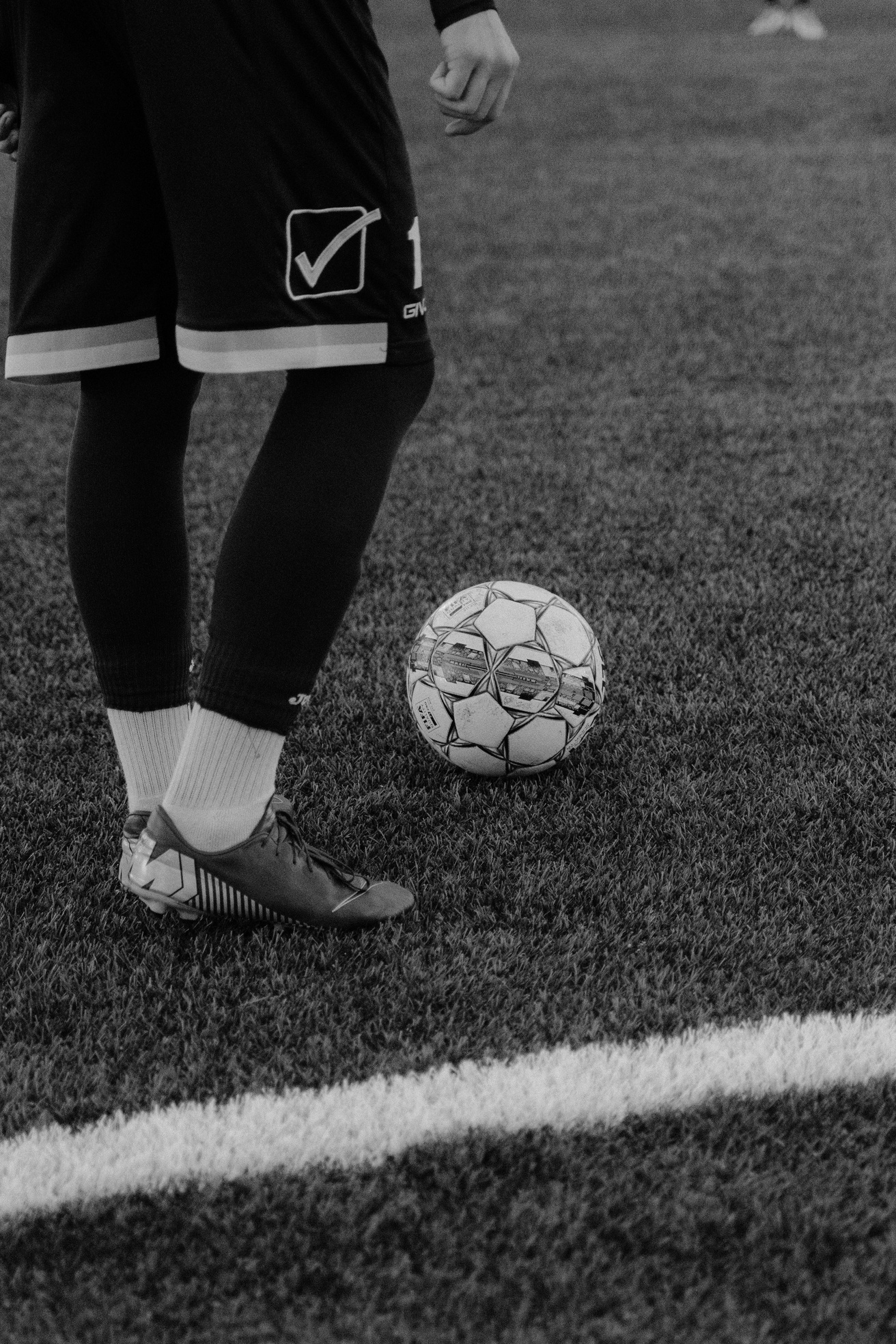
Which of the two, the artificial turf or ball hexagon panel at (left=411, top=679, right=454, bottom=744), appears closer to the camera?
the artificial turf

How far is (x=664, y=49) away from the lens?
636 inches

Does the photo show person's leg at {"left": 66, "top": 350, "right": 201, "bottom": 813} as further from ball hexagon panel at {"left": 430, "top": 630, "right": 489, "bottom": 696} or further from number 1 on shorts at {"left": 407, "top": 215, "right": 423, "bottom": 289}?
ball hexagon panel at {"left": 430, "top": 630, "right": 489, "bottom": 696}

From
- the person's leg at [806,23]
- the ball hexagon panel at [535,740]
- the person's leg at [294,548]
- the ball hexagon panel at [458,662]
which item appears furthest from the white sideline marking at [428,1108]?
the person's leg at [806,23]

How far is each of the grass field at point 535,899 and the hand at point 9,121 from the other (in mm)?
1020

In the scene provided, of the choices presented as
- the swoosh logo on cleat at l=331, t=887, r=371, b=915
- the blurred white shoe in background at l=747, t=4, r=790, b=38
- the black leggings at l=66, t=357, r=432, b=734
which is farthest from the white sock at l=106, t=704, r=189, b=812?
the blurred white shoe in background at l=747, t=4, r=790, b=38

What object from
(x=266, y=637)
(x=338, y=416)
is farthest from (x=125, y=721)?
(x=338, y=416)

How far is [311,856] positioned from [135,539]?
51 cm

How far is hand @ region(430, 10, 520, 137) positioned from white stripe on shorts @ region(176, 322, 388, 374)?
27 centimetres

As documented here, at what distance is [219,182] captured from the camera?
1493 millimetres

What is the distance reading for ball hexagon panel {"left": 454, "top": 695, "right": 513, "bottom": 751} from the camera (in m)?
2.19

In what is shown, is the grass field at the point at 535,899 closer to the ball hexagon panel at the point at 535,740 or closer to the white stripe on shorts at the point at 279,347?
the ball hexagon panel at the point at 535,740

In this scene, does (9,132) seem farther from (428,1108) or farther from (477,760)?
(428,1108)

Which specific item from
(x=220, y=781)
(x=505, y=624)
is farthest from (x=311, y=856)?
(x=505, y=624)

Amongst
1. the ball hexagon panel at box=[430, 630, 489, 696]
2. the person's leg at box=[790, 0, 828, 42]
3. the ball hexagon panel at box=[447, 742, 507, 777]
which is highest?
the ball hexagon panel at box=[430, 630, 489, 696]
